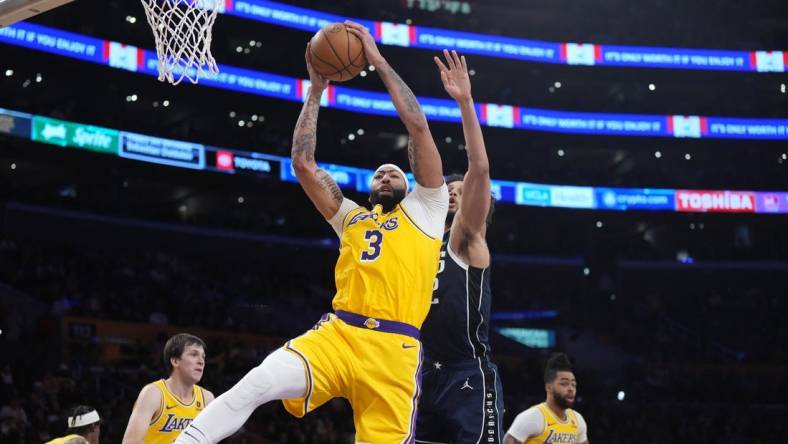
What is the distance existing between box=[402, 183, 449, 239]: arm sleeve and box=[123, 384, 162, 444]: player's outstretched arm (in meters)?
2.78

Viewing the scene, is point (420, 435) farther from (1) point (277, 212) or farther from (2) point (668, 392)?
(1) point (277, 212)

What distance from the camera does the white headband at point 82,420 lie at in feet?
21.3

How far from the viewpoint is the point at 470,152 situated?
17.9 ft

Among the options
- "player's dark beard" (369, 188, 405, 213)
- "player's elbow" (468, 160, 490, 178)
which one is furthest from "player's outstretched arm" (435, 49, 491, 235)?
"player's dark beard" (369, 188, 405, 213)

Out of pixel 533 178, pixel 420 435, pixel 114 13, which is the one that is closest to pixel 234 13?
pixel 114 13

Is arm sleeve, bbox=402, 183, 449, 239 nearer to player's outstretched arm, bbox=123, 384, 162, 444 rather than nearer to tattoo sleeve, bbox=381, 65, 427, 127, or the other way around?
tattoo sleeve, bbox=381, 65, 427, 127

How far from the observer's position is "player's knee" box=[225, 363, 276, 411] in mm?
4430

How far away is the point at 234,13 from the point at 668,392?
16530 millimetres

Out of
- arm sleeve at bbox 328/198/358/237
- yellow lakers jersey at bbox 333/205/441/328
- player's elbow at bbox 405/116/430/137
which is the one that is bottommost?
yellow lakers jersey at bbox 333/205/441/328

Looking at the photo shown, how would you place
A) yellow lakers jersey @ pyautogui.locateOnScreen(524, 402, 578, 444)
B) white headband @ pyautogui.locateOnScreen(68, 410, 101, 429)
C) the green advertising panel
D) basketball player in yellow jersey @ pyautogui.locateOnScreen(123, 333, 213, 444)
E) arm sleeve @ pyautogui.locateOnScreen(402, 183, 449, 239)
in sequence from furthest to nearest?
the green advertising panel → yellow lakers jersey @ pyautogui.locateOnScreen(524, 402, 578, 444) → basketball player in yellow jersey @ pyautogui.locateOnScreen(123, 333, 213, 444) → white headband @ pyautogui.locateOnScreen(68, 410, 101, 429) → arm sleeve @ pyautogui.locateOnScreen(402, 183, 449, 239)

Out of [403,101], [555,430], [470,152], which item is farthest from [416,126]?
[555,430]

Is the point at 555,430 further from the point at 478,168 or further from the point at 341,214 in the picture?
the point at 341,214

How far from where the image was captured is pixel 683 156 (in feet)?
119

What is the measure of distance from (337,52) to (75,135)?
21.1 meters
